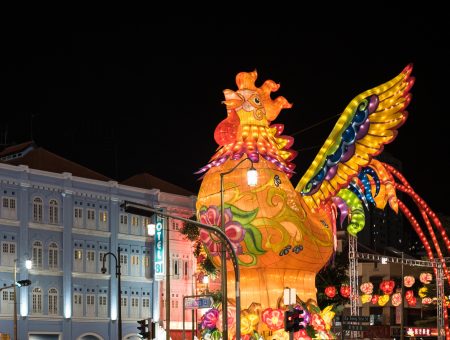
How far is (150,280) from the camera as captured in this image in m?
67.7

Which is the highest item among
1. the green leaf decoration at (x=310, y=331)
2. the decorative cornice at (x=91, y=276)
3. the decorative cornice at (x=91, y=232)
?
the decorative cornice at (x=91, y=232)

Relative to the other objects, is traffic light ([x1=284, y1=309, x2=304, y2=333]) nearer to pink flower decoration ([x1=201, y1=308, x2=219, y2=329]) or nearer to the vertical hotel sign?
pink flower decoration ([x1=201, y1=308, x2=219, y2=329])

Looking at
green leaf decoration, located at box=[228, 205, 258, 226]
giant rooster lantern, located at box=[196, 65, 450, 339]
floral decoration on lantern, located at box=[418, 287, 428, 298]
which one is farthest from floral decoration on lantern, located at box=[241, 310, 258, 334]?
floral decoration on lantern, located at box=[418, 287, 428, 298]

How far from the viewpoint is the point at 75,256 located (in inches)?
2490

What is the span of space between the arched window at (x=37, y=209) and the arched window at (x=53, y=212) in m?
0.74

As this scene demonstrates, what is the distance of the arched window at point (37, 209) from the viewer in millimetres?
61094

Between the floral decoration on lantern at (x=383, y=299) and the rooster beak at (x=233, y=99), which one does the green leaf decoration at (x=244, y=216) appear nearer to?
the rooster beak at (x=233, y=99)

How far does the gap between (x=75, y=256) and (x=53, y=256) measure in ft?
6.15

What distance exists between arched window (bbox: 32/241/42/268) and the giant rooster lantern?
64.1ft

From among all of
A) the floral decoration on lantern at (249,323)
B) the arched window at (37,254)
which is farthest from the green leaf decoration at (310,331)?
the arched window at (37,254)

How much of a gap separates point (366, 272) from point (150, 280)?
25.7m

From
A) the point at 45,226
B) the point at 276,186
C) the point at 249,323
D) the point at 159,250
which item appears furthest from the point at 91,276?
the point at 276,186

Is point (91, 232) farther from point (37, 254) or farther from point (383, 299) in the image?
point (383, 299)

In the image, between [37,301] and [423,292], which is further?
[423,292]
